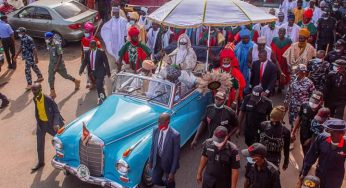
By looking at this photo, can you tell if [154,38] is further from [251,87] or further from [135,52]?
[251,87]

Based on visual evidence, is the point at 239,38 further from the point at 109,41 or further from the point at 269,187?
the point at 269,187

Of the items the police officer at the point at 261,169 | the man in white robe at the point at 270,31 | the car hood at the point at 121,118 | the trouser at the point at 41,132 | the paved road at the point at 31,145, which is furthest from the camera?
the man in white robe at the point at 270,31

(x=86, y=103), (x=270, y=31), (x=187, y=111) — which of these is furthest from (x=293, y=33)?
(x=86, y=103)

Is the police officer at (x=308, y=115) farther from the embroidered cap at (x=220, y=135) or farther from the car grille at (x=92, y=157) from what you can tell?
the car grille at (x=92, y=157)

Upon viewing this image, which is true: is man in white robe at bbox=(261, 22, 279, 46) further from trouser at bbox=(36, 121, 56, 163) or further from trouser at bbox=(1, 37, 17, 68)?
trouser at bbox=(1, 37, 17, 68)

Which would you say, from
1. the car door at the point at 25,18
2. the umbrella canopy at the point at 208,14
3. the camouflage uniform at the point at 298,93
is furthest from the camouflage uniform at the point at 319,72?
the car door at the point at 25,18

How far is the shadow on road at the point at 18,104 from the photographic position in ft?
31.1

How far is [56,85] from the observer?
36.6 ft

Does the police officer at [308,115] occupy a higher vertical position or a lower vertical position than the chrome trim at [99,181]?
higher

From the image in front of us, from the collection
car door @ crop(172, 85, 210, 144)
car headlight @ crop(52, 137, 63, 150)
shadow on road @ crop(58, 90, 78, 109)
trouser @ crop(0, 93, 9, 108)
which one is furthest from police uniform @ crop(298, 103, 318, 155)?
trouser @ crop(0, 93, 9, 108)

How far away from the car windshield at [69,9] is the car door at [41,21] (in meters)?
0.44

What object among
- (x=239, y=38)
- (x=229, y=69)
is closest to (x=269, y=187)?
(x=229, y=69)

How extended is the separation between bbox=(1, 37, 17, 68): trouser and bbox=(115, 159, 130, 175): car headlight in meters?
8.03

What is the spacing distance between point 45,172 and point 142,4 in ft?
34.1
